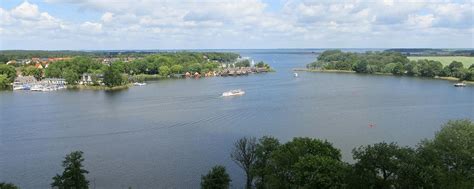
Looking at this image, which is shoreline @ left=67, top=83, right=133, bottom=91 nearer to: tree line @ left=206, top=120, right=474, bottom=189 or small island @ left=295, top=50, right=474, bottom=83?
tree line @ left=206, top=120, right=474, bottom=189

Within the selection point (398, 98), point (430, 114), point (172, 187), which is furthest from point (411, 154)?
point (398, 98)

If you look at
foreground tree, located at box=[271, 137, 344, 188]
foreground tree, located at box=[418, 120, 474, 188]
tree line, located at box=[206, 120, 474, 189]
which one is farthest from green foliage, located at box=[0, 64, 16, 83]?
foreground tree, located at box=[418, 120, 474, 188]

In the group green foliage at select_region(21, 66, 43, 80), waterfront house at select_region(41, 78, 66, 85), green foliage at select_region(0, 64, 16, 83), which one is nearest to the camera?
waterfront house at select_region(41, 78, 66, 85)

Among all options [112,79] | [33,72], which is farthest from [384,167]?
[33,72]

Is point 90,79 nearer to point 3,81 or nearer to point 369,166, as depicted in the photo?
point 3,81

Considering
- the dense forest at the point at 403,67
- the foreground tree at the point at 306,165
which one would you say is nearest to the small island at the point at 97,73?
the dense forest at the point at 403,67

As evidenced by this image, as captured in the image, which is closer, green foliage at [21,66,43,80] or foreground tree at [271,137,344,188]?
foreground tree at [271,137,344,188]

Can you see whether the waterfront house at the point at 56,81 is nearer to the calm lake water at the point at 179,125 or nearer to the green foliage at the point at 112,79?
the green foliage at the point at 112,79
